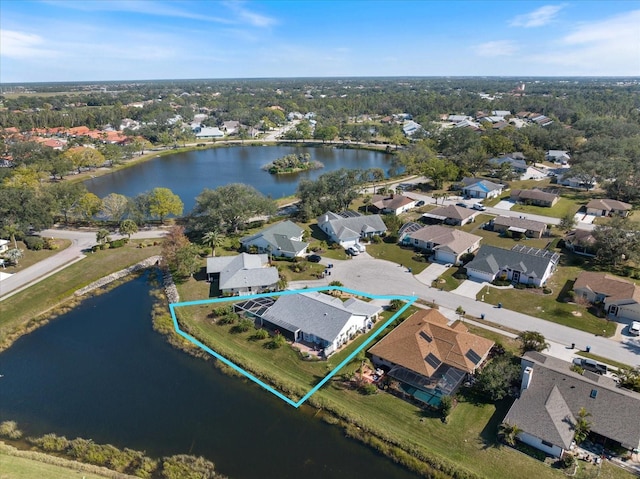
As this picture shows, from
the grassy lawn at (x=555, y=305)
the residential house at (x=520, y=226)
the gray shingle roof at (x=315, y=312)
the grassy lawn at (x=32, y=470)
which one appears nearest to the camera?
the grassy lawn at (x=32, y=470)

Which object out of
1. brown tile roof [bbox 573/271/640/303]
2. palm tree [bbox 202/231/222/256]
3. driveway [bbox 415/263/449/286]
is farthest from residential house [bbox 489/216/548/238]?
palm tree [bbox 202/231/222/256]

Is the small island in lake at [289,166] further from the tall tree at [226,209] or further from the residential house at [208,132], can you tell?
the residential house at [208,132]

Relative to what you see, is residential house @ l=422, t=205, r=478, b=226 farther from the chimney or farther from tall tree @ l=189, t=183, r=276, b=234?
the chimney

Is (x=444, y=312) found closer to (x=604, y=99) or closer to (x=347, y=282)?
(x=347, y=282)

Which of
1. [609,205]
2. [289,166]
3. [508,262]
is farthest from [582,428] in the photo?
[289,166]

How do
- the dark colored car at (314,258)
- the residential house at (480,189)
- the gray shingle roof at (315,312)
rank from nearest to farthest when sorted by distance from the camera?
the gray shingle roof at (315,312)
the dark colored car at (314,258)
the residential house at (480,189)

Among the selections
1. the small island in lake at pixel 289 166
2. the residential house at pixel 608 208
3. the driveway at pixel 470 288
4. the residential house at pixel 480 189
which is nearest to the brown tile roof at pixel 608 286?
the driveway at pixel 470 288
